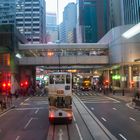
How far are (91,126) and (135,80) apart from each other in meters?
55.8

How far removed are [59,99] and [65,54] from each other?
201 feet

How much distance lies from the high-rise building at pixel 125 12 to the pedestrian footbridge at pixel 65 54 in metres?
18.6

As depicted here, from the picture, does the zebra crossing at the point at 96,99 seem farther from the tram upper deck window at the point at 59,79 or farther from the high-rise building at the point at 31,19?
the high-rise building at the point at 31,19

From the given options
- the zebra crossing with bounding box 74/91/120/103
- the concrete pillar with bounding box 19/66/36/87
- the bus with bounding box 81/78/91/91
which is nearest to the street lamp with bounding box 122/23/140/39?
the zebra crossing with bounding box 74/91/120/103

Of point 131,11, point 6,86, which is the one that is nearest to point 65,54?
point 6,86

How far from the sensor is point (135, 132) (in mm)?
25828

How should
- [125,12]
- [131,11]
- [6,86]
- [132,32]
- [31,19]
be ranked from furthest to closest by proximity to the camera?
[31,19] → [125,12] → [131,11] → [132,32] → [6,86]

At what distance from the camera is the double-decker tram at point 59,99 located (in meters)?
31.5

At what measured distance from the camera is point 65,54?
304 ft

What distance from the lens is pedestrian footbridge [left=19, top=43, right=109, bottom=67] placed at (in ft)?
287

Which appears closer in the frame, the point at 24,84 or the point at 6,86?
the point at 6,86

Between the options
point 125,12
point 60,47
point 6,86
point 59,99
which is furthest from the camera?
point 125,12

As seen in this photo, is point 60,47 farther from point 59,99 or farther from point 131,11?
point 59,99

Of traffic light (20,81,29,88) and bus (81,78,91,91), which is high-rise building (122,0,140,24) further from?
traffic light (20,81,29,88)
